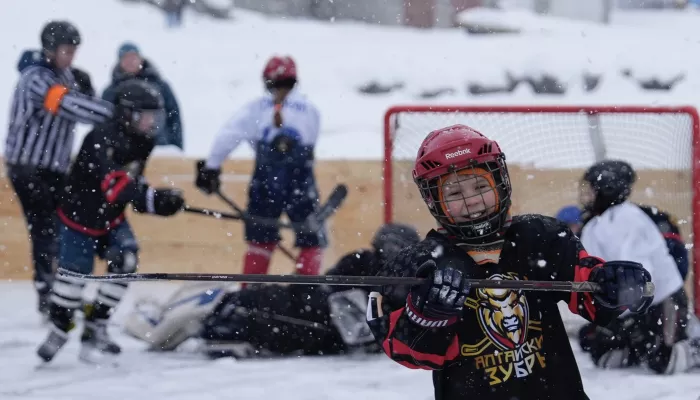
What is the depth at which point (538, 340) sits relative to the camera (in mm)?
2299

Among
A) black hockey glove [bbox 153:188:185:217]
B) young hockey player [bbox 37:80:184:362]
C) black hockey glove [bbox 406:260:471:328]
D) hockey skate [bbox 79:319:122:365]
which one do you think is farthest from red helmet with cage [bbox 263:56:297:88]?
black hockey glove [bbox 406:260:471:328]

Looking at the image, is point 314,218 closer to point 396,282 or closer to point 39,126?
point 39,126

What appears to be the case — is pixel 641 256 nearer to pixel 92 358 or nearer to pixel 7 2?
pixel 92 358

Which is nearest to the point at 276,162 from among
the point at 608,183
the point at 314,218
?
the point at 314,218

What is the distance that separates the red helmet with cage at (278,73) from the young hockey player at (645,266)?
66.7 inches

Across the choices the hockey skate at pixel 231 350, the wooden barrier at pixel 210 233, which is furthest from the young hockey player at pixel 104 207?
the wooden barrier at pixel 210 233

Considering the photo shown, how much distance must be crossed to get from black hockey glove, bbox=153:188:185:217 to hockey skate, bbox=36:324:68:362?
26.1 inches

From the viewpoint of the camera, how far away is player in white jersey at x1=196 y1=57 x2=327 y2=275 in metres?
5.61

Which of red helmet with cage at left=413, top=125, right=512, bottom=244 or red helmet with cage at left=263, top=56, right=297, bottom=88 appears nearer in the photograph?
red helmet with cage at left=413, top=125, right=512, bottom=244

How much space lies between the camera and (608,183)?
453 cm

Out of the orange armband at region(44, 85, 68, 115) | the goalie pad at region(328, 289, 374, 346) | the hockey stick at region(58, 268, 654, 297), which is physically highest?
the orange armband at region(44, 85, 68, 115)

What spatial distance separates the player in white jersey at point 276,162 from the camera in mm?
5613

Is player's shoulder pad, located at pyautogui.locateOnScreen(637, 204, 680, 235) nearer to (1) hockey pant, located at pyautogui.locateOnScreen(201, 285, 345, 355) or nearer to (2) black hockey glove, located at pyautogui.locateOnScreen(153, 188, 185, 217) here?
(1) hockey pant, located at pyautogui.locateOnScreen(201, 285, 345, 355)

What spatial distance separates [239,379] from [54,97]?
1784 mm
